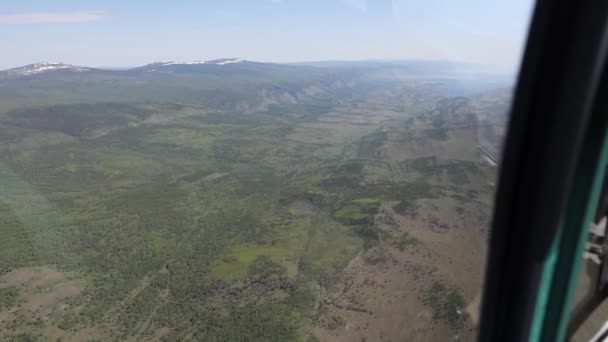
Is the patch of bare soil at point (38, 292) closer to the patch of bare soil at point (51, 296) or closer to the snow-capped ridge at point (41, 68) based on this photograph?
the patch of bare soil at point (51, 296)

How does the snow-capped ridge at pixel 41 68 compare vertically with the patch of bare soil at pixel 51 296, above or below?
above

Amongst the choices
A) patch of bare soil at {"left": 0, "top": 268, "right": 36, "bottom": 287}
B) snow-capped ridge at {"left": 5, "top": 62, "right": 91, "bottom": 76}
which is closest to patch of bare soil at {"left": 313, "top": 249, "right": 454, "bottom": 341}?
patch of bare soil at {"left": 0, "top": 268, "right": 36, "bottom": 287}

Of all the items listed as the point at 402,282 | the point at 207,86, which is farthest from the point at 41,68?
the point at 402,282

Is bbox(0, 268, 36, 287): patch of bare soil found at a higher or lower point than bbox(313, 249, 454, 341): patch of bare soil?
lower

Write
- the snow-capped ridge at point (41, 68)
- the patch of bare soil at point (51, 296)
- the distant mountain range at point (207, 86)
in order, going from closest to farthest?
1. the patch of bare soil at point (51, 296)
2. the distant mountain range at point (207, 86)
3. the snow-capped ridge at point (41, 68)

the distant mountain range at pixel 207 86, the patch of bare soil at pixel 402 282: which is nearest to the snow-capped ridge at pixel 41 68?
the distant mountain range at pixel 207 86

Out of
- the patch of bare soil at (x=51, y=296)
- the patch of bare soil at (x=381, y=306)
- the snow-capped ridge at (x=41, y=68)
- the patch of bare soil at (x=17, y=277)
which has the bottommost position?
the patch of bare soil at (x=51, y=296)

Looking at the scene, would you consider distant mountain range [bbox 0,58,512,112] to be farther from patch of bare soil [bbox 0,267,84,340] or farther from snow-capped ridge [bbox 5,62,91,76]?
patch of bare soil [bbox 0,267,84,340]

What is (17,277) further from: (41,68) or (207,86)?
(41,68)

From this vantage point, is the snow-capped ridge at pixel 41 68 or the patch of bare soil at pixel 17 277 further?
the snow-capped ridge at pixel 41 68


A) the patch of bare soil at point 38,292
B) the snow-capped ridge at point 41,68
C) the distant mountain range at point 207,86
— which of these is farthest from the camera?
the snow-capped ridge at point 41,68

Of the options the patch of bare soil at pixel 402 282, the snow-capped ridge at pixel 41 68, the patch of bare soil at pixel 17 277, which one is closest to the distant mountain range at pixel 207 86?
the snow-capped ridge at pixel 41 68

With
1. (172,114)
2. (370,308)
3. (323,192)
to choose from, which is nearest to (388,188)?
(323,192)
